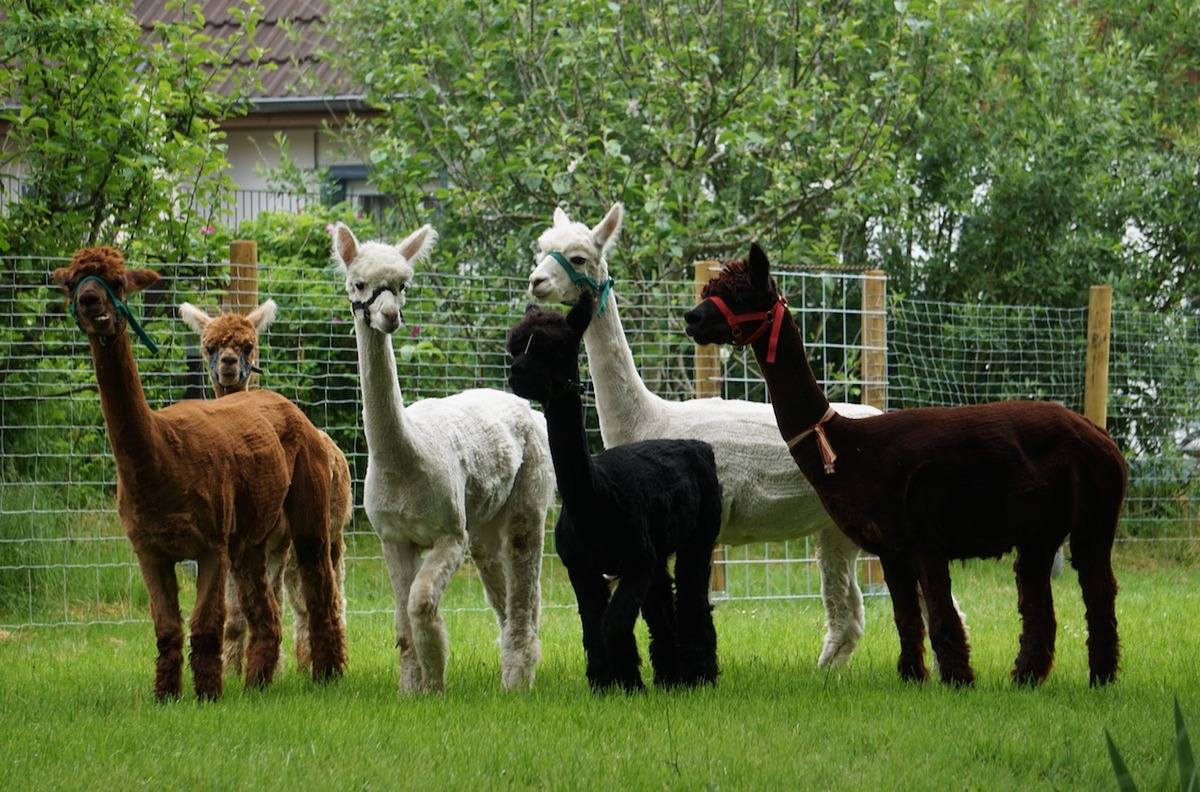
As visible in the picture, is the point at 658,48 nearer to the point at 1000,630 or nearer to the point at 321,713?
the point at 1000,630

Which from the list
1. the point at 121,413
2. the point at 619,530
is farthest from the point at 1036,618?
the point at 121,413

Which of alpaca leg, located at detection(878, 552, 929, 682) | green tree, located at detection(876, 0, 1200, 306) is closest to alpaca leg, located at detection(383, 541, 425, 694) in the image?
alpaca leg, located at detection(878, 552, 929, 682)

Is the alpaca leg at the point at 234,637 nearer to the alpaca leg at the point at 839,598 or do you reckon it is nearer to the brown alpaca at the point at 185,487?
the brown alpaca at the point at 185,487

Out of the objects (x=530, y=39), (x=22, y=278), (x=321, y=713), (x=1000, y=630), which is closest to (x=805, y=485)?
(x=1000, y=630)

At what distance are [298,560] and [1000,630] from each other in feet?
14.1

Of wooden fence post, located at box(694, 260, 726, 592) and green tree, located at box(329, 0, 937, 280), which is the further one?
green tree, located at box(329, 0, 937, 280)

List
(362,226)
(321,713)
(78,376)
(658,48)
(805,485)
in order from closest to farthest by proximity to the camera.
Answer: (321,713) → (805,485) → (78,376) → (658,48) → (362,226)

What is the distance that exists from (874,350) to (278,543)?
16.8 feet

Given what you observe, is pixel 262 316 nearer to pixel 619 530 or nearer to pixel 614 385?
pixel 614 385

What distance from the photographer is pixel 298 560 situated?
741 centimetres

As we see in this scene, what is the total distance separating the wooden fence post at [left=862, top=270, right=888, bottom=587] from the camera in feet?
35.9

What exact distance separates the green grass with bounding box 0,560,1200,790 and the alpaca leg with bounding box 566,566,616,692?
5.8 inches

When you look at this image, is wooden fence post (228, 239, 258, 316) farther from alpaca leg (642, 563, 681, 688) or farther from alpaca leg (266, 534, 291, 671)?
alpaca leg (642, 563, 681, 688)

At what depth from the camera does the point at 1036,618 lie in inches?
269
